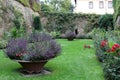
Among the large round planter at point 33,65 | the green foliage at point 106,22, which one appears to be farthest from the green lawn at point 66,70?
the green foliage at point 106,22

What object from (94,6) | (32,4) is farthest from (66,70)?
(94,6)

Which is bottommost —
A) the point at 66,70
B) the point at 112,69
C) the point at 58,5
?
the point at 66,70

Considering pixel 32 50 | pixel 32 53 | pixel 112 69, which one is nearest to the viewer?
pixel 112 69

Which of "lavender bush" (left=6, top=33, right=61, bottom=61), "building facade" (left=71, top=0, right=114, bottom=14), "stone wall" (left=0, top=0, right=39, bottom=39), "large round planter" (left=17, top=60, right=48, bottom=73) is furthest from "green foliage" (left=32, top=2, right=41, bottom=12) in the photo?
"large round planter" (left=17, top=60, right=48, bottom=73)

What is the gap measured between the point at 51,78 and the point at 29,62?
0.80m

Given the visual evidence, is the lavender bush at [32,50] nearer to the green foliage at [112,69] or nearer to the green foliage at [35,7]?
the green foliage at [112,69]

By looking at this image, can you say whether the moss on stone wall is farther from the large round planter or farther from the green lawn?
the large round planter

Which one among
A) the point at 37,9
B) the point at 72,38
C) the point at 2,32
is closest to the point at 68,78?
the point at 2,32

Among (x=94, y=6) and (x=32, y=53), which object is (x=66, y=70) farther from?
(x=94, y=6)

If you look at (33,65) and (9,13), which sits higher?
(9,13)

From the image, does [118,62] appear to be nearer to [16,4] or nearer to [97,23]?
[16,4]

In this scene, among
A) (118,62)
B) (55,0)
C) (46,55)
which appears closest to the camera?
(118,62)

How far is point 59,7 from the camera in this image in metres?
50.4

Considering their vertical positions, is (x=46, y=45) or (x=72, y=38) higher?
Result: (x=46, y=45)
